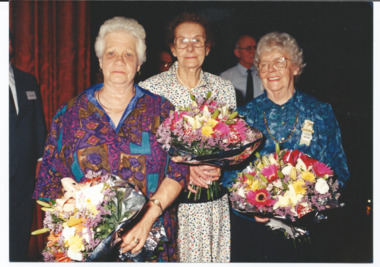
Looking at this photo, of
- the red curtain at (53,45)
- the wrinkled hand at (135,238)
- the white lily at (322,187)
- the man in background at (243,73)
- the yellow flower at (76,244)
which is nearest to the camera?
the yellow flower at (76,244)

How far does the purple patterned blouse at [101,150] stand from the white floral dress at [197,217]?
448 mm

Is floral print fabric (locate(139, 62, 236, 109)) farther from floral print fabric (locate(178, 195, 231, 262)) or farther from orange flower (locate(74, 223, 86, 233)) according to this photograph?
orange flower (locate(74, 223, 86, 233))

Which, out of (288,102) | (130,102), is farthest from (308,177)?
(130,102)

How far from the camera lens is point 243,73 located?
320 cm

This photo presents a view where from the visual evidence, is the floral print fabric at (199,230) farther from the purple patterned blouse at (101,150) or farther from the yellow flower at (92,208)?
the yellow flower at (92,208)

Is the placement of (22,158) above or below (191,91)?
below

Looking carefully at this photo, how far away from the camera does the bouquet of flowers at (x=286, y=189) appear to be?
209cm

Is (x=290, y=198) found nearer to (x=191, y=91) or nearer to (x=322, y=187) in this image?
(x=322, y=187)

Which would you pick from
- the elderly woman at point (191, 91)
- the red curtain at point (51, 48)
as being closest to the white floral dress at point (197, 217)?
the elderly woman at point (191, 91)

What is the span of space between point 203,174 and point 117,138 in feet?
2.11

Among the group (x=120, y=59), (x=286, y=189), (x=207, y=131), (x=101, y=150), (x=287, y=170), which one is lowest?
(x=286, y=189)

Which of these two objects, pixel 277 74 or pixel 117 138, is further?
pixel 277 74

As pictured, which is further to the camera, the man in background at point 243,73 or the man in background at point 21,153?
the man in background at point 243,73

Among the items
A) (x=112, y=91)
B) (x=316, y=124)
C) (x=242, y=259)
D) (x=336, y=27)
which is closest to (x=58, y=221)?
(x=112, y=91)
